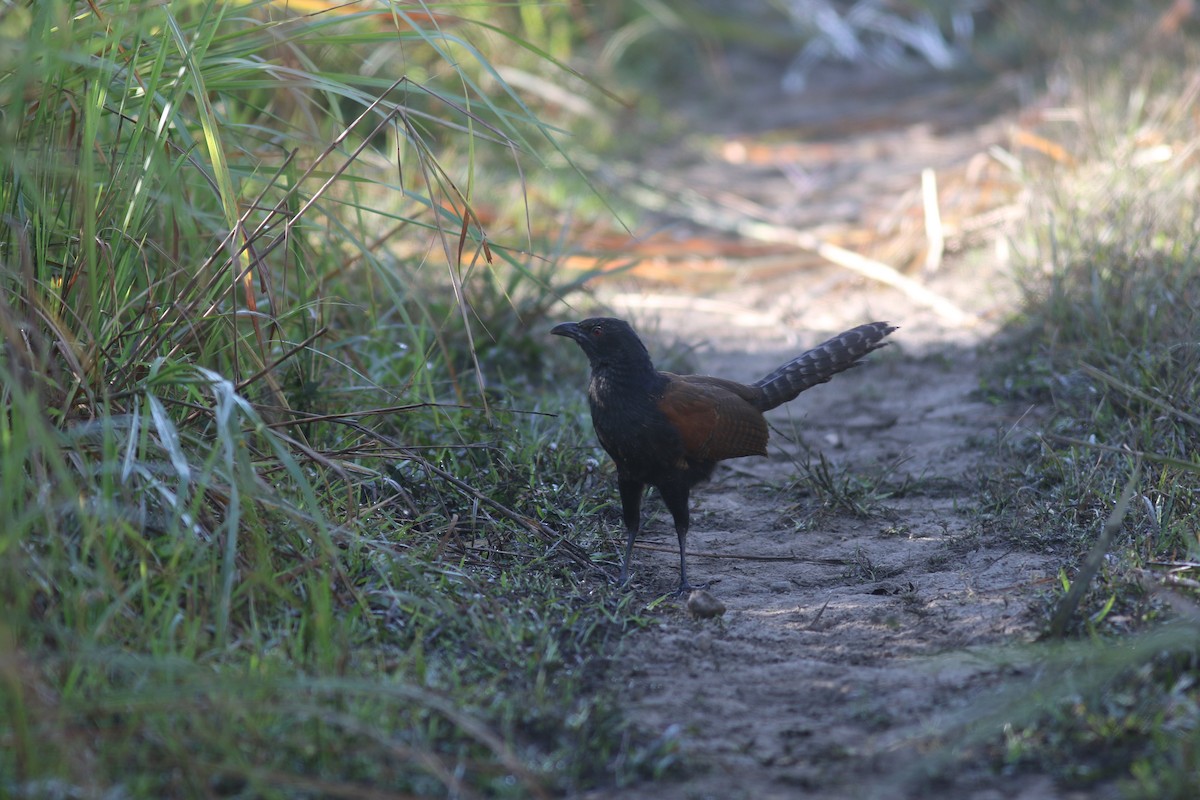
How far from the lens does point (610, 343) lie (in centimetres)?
362

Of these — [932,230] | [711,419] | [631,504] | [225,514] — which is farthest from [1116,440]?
[932,230]

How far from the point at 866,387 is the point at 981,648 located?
2655 mm

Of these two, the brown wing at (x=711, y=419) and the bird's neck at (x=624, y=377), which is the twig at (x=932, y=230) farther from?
the bird's neck at (x=624, y=377)

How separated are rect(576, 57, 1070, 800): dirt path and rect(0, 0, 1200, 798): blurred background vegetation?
0.18 m

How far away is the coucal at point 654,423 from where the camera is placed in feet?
11.3

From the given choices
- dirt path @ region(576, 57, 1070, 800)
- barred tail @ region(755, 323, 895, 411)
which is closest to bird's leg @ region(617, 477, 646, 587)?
dirt path @ region(576, 57, 1070, 800)

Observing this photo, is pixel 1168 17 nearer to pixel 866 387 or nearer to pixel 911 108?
pixel 911 108

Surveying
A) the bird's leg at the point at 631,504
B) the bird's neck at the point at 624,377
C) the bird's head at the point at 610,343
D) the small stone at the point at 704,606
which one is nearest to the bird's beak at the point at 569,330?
the bird's head at the point at 610,343

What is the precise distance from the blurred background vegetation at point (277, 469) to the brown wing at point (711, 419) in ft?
1.60

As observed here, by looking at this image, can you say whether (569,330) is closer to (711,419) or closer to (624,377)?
(624,377)

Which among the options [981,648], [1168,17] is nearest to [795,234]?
[1168,17]

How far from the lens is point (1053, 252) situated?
5.01m

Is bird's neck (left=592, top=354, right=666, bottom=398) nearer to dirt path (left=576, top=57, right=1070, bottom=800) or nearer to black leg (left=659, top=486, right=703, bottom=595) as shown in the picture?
black leg (left=659, top=486, right=703, bottom=595)

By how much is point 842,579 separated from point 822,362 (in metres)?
0.94
